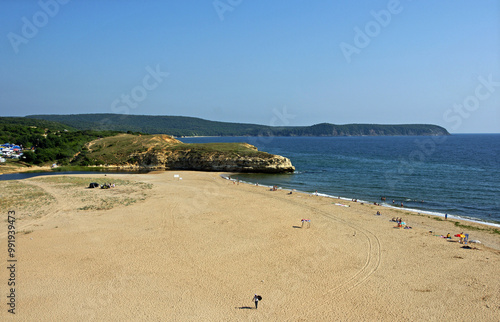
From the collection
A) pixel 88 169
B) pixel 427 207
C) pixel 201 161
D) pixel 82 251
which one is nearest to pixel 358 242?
pixel 427 207

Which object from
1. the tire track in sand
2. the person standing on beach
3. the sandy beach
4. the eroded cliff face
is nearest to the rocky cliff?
the eroded cliff face

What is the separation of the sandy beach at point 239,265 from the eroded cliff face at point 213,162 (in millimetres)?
29635

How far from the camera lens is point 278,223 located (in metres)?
26.3

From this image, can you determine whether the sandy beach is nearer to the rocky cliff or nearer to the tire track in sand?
the tire track in sand

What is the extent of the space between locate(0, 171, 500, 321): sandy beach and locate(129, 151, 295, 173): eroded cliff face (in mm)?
29635

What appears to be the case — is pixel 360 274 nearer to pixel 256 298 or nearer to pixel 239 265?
pixel 256 298

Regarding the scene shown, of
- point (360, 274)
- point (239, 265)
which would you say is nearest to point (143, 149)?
point (239, 265)

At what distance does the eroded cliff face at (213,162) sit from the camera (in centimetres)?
6044

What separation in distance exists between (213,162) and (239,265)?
47.1m

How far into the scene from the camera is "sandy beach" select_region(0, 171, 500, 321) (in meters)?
13.8

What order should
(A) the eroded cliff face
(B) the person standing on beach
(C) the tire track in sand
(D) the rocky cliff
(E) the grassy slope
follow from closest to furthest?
(B) the person standing on beach, (C) the tire track in sand, (A) the eroded cliff face, (D) the rocky cliff, (E) the grassy slope

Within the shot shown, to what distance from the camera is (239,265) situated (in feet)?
59.1

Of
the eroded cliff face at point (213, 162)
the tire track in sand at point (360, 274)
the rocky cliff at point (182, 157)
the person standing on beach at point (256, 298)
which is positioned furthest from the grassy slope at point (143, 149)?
the person standing on beach at point (256, 298)

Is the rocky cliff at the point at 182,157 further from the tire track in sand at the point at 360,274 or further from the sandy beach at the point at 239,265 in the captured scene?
the tire track in sand at the point at 360,274
